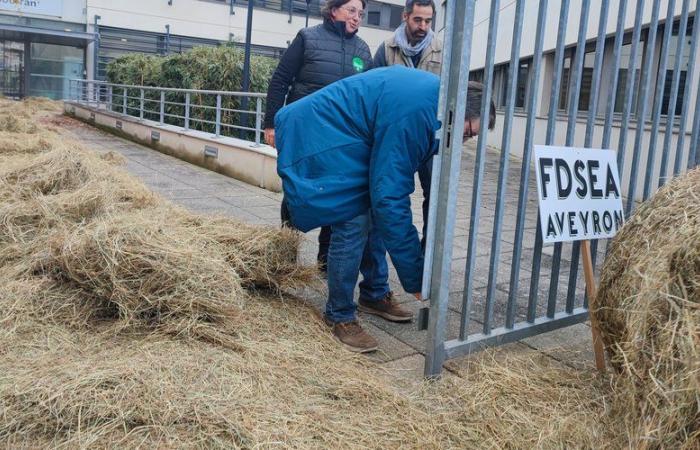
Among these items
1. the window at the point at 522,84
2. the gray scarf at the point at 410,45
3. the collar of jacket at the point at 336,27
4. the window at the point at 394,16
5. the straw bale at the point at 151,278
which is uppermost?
the window at the point at 394,16

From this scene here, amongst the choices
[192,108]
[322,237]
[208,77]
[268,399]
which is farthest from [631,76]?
[208,77]

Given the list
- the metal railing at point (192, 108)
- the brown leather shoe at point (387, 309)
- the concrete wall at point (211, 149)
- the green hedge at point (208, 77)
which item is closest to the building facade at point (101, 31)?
the metal railing at point (192, 108)

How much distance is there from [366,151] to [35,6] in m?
24.8

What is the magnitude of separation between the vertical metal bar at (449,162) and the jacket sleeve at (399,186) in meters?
0.19

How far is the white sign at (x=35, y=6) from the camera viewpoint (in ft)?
76.7

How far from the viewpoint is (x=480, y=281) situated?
188 inches

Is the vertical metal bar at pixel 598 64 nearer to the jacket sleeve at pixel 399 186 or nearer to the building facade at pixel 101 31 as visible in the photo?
the jacket sleeve at pixel 399 186

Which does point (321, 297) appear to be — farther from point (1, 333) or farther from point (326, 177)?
point (1, 333)

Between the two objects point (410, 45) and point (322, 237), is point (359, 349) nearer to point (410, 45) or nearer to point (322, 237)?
point (322, 237)

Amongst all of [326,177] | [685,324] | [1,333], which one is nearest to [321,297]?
[326,177]

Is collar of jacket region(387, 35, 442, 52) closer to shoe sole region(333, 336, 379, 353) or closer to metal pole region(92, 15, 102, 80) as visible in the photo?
shoe sole region(333, 336, 379, 353)

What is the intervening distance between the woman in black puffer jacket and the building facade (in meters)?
20.8

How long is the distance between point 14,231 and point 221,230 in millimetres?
1421

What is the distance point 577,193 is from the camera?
3201mm
